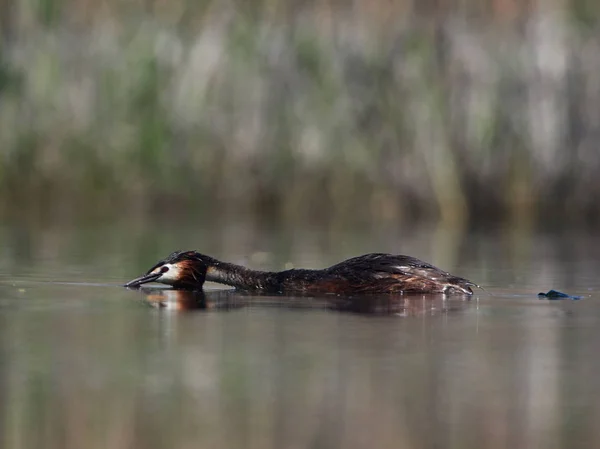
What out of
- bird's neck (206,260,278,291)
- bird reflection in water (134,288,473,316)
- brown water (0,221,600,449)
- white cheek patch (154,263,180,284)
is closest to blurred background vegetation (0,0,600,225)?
brown water (0,221,600,449)

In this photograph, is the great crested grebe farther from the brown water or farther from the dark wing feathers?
the brown water

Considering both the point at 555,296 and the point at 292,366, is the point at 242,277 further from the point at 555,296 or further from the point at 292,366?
the point at 292,366

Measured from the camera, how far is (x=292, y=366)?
615 cm

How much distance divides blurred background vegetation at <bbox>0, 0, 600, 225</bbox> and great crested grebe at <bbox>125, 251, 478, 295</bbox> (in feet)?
21.4

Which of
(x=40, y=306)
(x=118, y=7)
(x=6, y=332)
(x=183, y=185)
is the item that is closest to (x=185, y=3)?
(x=118, y=7)

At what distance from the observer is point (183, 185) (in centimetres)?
1620

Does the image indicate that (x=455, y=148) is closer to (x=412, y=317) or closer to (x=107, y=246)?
(x=107, y=246)

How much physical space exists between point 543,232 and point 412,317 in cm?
757

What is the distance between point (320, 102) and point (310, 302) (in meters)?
7.45

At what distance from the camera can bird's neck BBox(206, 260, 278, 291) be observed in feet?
31.1

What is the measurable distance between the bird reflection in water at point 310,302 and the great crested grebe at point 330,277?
0.08 meters

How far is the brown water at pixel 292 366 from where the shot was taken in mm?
4926

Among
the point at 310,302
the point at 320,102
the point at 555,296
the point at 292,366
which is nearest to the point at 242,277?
the point at 310,302

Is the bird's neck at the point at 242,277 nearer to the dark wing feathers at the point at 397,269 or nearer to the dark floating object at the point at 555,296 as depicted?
the dark wing feathers at the point at 397,269
